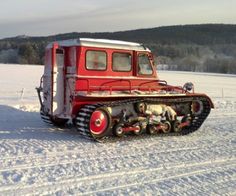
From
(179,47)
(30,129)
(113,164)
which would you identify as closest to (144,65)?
(30,129)

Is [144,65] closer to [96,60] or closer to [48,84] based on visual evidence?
[96,60]

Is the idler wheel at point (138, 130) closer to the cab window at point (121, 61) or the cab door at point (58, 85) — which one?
the cab window at point (121, 61)

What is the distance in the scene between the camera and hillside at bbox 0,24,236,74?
94.1 meters

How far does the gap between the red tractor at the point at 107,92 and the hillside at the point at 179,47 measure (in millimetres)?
70576

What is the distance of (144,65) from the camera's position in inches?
537

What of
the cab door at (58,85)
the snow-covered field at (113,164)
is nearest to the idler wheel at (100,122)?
the snow-covered field at (113,164)

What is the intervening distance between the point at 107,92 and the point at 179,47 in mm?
120511

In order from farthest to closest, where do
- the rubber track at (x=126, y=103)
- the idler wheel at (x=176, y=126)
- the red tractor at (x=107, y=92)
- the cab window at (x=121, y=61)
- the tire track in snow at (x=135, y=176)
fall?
the idler wheel at (x=176, y=126) < the cab window at (x=121, y=61) < the red tractor at (x=107, y=92) < the rubber track at (x=126, y=103) < the tire track in snow at (x=135, y=176)

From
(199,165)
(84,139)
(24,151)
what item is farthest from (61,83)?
(199,165)

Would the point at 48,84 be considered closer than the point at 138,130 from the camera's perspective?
No

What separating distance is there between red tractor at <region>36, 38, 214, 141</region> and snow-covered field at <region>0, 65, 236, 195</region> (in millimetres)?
554

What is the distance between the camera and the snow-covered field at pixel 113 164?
7.38 meters

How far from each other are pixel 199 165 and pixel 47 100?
528 cm

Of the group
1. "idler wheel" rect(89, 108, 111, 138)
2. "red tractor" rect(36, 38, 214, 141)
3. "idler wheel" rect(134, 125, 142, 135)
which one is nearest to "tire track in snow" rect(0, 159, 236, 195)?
"idler wheel" rect(89, 108, 111, 138)
